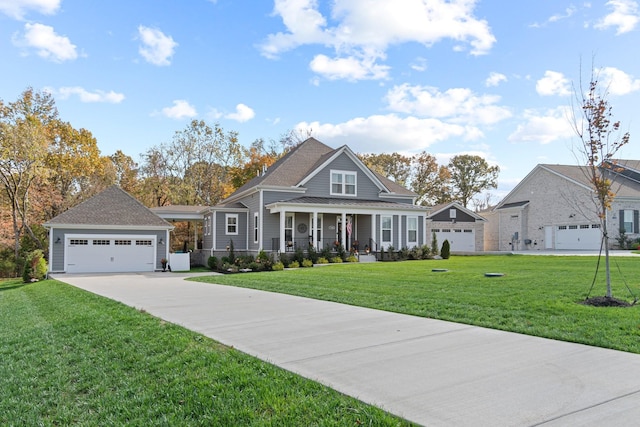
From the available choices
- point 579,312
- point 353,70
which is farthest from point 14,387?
point 353,70

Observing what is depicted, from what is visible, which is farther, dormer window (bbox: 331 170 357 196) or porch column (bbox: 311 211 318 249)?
dormer window (bbox: 331 170 357 196)

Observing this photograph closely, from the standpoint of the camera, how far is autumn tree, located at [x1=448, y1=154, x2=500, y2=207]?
5456cm

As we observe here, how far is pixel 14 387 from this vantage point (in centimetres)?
500

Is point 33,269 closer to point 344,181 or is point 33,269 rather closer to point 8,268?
point 8,268

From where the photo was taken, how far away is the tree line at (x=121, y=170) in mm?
32331

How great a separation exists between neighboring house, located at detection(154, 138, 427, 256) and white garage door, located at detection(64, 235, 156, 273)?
386 centimetres

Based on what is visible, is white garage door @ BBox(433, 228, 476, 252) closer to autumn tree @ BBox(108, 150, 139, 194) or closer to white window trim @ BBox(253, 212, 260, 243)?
white window trim @ BBox(253, 212, 260, 243)

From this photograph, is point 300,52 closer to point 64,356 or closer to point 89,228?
point 89,228

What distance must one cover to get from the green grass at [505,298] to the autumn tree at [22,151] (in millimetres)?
24845

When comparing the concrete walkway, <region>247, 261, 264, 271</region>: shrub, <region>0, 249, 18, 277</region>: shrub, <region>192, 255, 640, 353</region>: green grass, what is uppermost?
<region>192, 255, 640, 353</region>: green grass

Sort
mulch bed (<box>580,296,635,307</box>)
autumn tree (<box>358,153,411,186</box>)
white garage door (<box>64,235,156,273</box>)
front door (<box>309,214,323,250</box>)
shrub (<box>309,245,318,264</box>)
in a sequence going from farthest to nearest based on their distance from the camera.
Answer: autumn tree (<box>358,153,411,186</box>)
front door (<box>309,214,323,250</box>)
white garage door (<box>64,235,156,273</box>)
shrub (<box>309,245,318,264</box>)
mulch bed (<box>580,296,635,307</box>)

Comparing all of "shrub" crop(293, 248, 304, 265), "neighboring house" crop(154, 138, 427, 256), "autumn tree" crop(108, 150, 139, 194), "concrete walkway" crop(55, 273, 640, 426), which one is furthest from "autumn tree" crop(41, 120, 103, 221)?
"concrete walkway" crop(55, 273, 640, 426)

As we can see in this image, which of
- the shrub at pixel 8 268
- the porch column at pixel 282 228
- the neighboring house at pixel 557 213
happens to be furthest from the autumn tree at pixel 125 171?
the neighboring house at pixel 557 213

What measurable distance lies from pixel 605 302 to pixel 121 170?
4506cm
